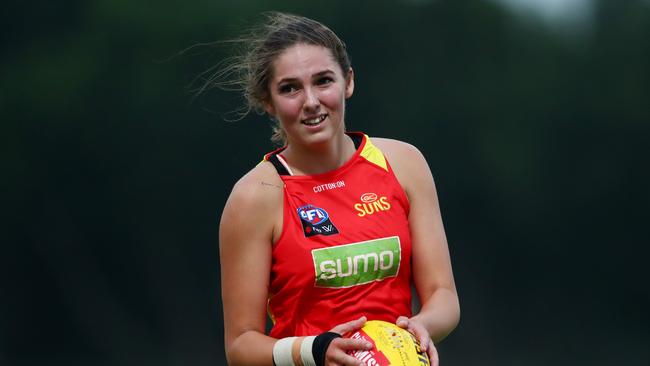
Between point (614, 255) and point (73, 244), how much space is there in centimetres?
315

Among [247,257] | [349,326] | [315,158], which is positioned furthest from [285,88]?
[349,326]

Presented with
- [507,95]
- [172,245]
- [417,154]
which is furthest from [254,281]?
[507,95]

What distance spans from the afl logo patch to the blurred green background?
330cm

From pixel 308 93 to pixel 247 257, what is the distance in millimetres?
487

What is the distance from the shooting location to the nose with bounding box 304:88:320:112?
308 cm

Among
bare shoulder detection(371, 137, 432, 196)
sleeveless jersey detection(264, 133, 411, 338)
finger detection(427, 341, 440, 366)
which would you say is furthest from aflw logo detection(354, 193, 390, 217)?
finger detection(427, 341, 440, 366)

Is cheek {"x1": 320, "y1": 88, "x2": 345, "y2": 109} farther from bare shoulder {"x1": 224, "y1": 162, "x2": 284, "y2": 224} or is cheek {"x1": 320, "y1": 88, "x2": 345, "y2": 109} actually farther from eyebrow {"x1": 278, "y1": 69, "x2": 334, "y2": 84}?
bare shoulder {"x1": 224, "y1": 162, "x2": 284, "y2": 224}

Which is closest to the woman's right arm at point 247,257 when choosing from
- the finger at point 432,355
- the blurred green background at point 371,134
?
the finger at point 432,355

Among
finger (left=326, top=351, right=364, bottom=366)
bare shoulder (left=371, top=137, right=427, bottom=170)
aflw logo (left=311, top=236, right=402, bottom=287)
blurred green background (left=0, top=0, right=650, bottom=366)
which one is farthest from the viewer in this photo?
blurred green background (left=0, top=0, right=650, bottom=366)

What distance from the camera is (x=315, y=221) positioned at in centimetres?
312

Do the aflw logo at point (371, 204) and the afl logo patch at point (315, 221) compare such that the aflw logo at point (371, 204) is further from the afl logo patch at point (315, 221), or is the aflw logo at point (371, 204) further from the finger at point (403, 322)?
the finger at point (403, 322)

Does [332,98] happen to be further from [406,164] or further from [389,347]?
[389,347]

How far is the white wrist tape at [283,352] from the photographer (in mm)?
2969

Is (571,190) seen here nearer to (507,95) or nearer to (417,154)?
(507,95)
